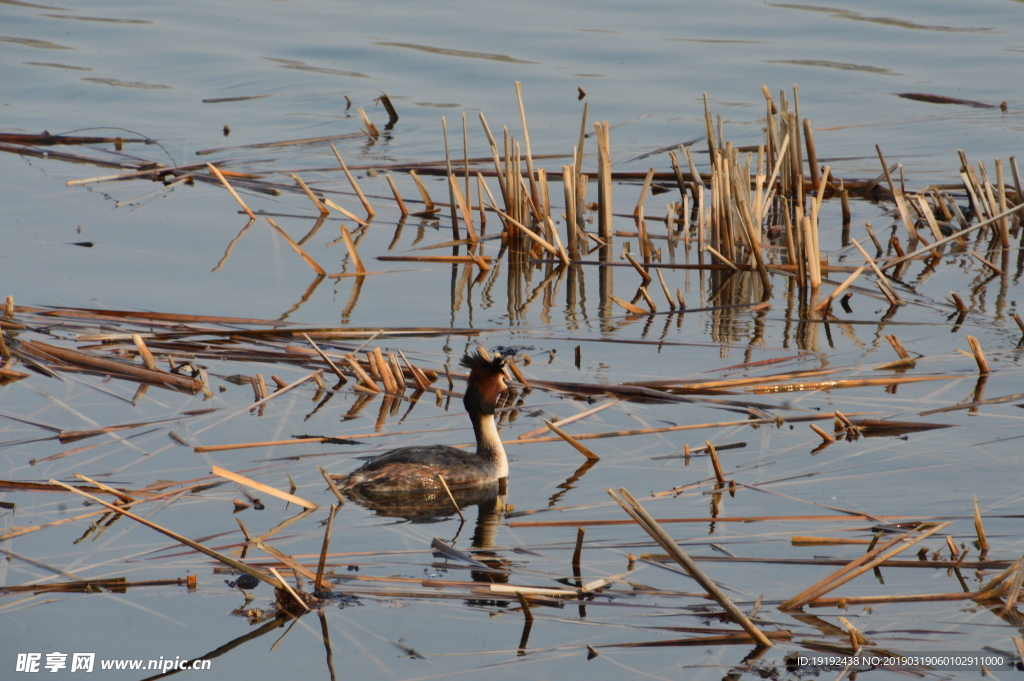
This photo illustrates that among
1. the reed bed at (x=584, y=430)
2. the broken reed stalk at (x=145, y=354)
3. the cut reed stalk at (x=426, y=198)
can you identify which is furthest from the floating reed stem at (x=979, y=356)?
the cut reed stalk at (x=426, y=198)

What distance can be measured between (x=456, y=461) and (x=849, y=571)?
237 centimetres

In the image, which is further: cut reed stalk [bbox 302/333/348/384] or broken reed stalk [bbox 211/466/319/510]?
cut reed stalk [bbox 302/333/348/384]

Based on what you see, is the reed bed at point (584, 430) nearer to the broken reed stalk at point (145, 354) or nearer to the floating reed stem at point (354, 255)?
the broken reed stalk at point (145, 354)

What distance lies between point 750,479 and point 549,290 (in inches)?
159

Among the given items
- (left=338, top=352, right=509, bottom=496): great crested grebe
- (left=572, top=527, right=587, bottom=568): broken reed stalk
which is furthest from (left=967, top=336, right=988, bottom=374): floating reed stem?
(left=572, top=527, right=587, bottom=568): broken reed stalk

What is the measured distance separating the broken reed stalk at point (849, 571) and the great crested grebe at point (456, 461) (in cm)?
224

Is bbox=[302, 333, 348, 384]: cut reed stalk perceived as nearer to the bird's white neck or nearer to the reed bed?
the reed bed

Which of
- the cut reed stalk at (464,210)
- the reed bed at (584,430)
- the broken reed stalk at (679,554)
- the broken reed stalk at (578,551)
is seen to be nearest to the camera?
the broken reed stalk at (679,554)

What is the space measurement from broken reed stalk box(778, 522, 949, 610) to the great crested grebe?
224cm

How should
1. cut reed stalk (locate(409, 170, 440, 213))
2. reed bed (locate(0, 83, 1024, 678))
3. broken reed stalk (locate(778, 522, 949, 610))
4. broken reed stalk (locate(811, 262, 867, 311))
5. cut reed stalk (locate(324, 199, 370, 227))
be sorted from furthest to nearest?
cut reed stalk (locate(409, 170, 440, 213)) → cut reed stalk (locate(324, 199, 370, 227)) → broken reed stalk (locate(811, 262, 867, 311)) → reed bed (locate(0, 83, 1024, 678)) → broken reed stalk (locate(778, 522, 949, 610))

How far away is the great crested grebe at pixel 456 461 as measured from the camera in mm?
6242

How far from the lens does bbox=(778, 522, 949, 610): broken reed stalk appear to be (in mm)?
4641

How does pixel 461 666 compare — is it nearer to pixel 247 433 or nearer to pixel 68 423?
pixel 247 433

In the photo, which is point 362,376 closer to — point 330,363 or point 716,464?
point 330,363
